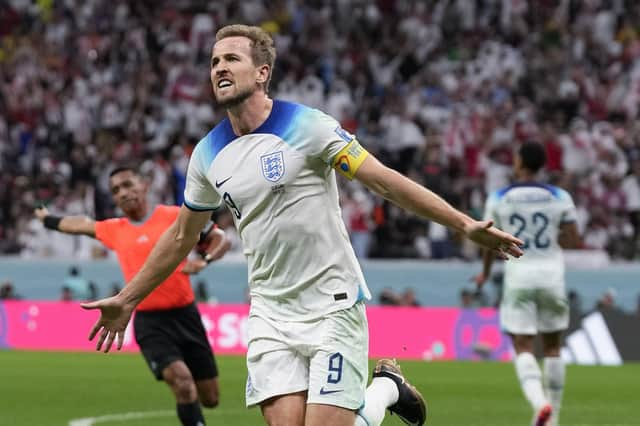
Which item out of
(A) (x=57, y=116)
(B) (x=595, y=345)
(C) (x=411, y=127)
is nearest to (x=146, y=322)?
(B) (x=595, y=345)

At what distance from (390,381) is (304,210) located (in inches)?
60.2

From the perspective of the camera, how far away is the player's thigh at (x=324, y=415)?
6.11m

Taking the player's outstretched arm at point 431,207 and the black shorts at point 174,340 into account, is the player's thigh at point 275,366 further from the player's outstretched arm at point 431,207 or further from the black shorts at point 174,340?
the black shorts at point 174,340

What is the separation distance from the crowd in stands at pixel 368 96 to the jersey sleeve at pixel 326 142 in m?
16.3

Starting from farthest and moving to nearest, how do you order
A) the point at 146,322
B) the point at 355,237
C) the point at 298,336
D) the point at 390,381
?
the point at 355,237, the point at 146,322, the point at 390,381, the point at 298,336

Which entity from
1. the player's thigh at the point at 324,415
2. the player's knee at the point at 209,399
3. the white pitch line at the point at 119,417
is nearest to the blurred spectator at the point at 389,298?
the white pitch line at the point at 119,417

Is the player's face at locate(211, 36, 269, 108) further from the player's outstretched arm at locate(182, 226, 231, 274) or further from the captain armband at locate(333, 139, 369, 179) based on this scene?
the player's outstretched arm at locate(182, 226, 231, 274)

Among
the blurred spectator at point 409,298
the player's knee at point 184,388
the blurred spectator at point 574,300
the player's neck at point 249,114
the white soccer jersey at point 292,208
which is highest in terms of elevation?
the player's neck at point 249,114

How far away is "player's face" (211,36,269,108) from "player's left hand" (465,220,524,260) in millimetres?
1309

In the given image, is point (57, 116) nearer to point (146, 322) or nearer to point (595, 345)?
point (595, 345)

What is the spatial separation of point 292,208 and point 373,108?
20084mm

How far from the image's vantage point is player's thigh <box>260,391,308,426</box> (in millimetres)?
6188

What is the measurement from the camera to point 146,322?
10492 millimetres

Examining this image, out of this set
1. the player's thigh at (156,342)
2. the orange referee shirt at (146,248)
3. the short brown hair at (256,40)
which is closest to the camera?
the short brown hair at (256,40)
